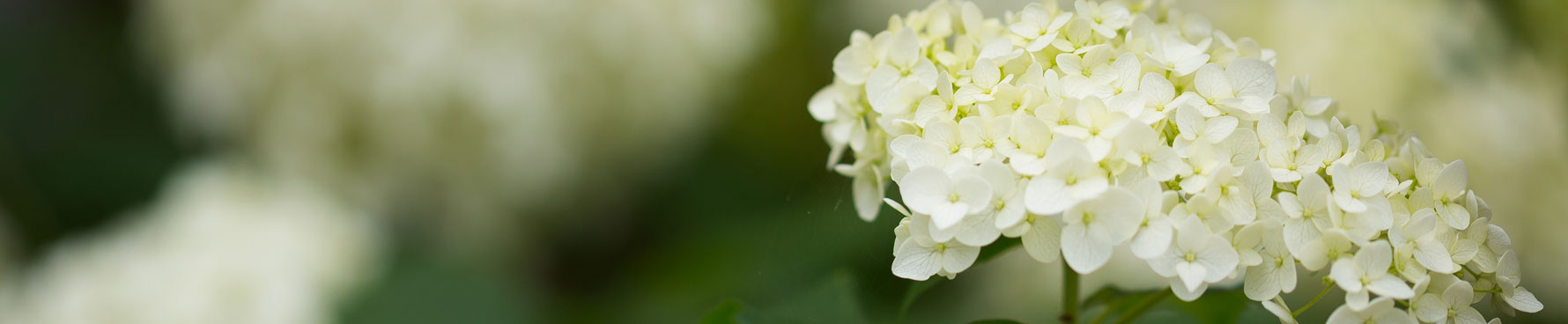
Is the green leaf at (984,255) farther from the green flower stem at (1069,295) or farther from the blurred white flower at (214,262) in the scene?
the blurred white flower at (214,262)

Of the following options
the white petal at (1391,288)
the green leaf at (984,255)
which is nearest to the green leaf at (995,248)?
the green leaf at (984,255)

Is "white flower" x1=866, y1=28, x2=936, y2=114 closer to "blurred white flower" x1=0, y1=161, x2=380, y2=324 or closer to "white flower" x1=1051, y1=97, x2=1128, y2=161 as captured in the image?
"white flower" x1=1051, y1=97, x2=1128, y2=161

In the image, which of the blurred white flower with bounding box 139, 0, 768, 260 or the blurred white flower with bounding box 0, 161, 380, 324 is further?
the blurred white flower with bounding box 139, 0, 768, 260

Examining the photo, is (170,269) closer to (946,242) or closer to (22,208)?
(22,208)

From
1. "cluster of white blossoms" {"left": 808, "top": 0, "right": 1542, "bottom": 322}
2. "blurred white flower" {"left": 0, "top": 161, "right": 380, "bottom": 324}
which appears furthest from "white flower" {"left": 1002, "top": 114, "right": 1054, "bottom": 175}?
"blurred white flower" {"left": 0, "top": 161, "right": 380, "bottom": 324}

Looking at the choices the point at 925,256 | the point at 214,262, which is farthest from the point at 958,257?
the point at 214,262

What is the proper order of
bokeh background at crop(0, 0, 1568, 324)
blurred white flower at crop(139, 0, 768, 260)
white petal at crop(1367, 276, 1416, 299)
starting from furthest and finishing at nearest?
blurred white flower at crop(139, 0, 768, 260) < bokeh background at crop(0, 0, 1568, 324) < white petal at crop(1367, 276, 1416, 299)

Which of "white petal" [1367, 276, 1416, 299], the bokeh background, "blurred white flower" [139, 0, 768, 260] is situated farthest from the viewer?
"blurred white flower" [139, 0, 768, 260]

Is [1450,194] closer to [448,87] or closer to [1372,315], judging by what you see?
[1372,315]
